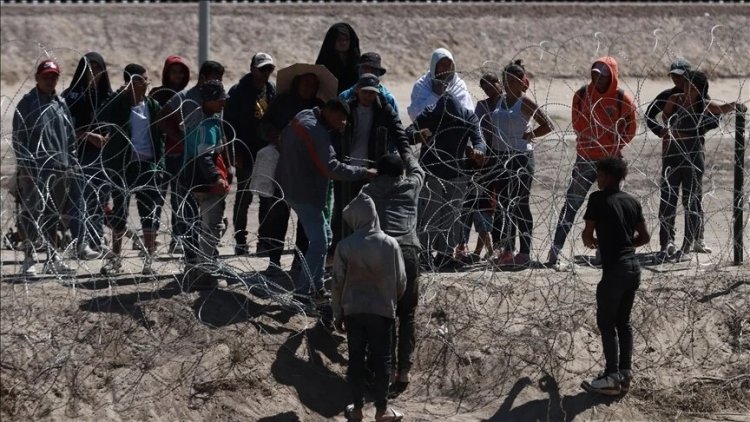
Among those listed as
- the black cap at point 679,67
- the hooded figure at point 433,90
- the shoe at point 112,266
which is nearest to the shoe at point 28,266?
the shoe at point 112,266

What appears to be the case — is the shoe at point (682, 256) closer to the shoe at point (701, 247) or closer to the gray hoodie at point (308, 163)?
the shoe at point (701, 247)

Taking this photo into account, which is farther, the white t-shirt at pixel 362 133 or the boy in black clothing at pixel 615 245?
the white t-shirt at pixel 362 133

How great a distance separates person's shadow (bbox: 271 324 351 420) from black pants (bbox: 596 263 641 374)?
1782 mm

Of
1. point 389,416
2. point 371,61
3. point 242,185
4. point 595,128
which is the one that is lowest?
point 389,416

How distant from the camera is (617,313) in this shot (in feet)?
34.8

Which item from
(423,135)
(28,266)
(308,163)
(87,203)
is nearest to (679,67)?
(423,135)

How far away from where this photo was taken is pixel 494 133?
12.2 meters

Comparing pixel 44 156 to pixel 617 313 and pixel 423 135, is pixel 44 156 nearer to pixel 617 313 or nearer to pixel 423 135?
pixel 423 135

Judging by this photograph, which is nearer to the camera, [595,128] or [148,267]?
[148,267]

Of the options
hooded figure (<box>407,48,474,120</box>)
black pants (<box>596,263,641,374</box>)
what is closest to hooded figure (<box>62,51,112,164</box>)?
hooded figure (<box>407,48,474,120</box>)

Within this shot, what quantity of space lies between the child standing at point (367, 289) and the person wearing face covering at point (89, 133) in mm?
2198

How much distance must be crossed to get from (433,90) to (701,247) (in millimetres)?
2467

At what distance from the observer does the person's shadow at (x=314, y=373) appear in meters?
10.8

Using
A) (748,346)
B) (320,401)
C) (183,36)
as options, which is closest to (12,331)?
(320,401)
